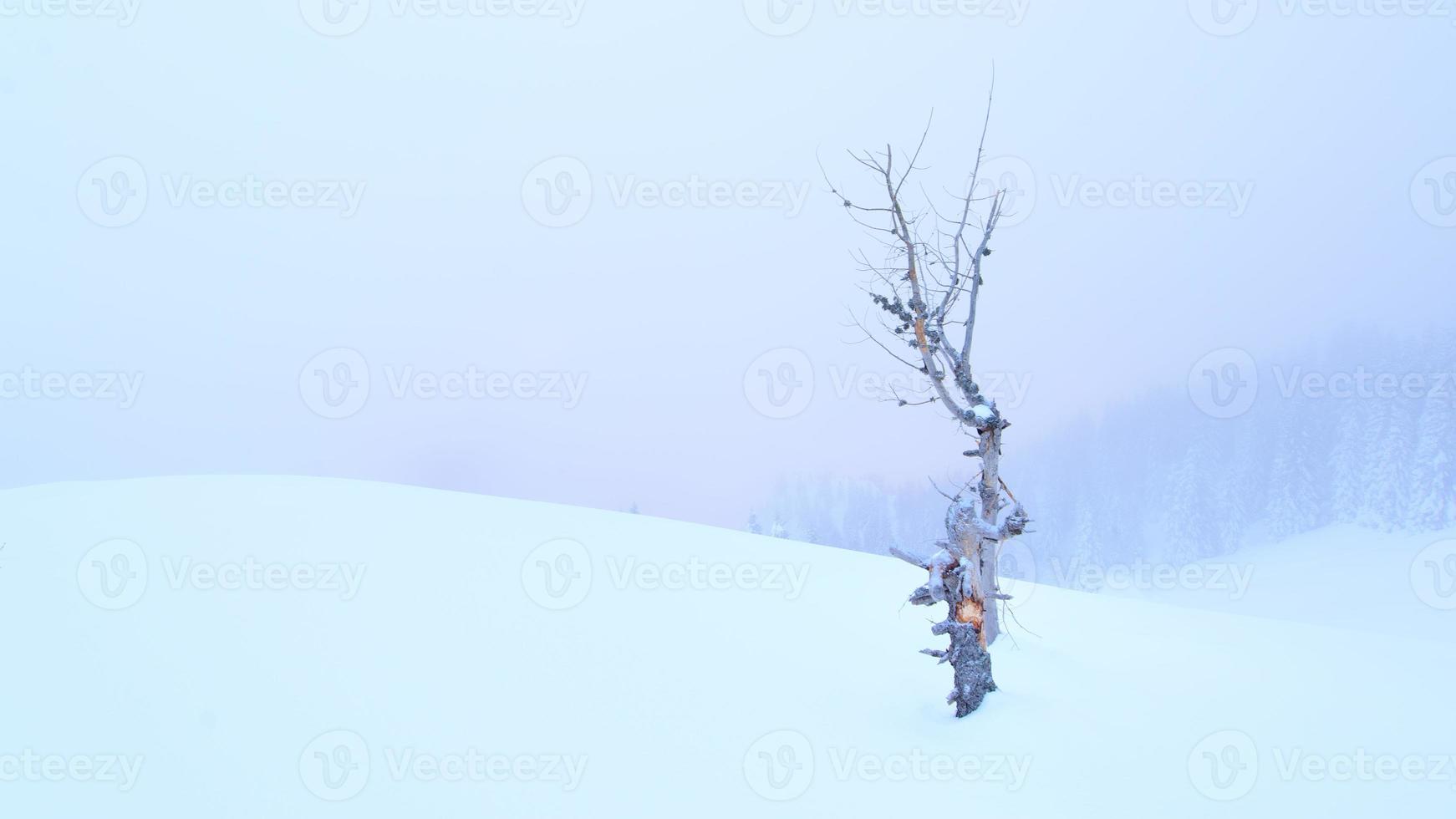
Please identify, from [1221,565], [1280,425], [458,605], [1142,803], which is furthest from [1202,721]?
Answer: [1280,425]

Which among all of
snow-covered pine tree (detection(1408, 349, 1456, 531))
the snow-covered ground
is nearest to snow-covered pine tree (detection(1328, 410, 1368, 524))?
snow-covered pine tree (detection(1408, 349, 1456, 531))

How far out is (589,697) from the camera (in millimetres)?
5574

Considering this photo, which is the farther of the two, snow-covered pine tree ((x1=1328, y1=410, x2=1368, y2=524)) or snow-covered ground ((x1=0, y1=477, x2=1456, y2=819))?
snow-covered pine tree ((x1=1328, y1=410, x2=1368, y2=524))

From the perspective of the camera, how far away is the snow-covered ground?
14.1 feet

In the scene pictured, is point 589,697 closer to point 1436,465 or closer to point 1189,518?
point 1436,465

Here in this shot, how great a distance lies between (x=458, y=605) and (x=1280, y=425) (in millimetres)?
62941

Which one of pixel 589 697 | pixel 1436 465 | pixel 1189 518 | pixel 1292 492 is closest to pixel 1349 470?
pixel 1292 492

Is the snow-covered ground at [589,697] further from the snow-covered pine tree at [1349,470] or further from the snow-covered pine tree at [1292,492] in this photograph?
the snow-covered pine tree at [1292,492]

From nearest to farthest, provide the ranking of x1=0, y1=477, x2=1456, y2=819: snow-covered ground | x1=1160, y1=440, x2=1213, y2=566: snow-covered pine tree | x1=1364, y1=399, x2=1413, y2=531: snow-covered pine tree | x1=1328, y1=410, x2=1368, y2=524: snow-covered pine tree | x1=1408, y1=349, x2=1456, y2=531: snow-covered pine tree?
x1=0, y1=477, x2=1456, y2=819: snow-covered ground
x1=1408, y1=349, x2=1456, y2=531: snow-covered pine tree
x1=1364, y1=399, x2=1413, y2=531: snow-covered pine tree
x1=1328, y1=410, x2=1368, y2=524: snow-covered pine tree
x1=1160, y1=440, x2=1213, y2=566: snow-covered pine tree

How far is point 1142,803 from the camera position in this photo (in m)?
4.21

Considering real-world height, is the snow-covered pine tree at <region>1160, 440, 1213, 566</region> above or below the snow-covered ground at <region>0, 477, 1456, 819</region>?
below

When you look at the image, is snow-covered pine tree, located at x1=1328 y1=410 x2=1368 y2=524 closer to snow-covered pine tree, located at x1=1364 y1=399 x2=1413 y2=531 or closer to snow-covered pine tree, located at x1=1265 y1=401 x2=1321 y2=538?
snow-covered pine tree, located at x1=1364 y1=399 x2=1413 y2=531

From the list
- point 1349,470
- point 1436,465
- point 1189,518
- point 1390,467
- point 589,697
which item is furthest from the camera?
point 1189,518

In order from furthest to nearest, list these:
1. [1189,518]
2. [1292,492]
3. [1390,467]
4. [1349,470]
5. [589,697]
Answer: [1189,518]
[1292,492]
[1349,470]
[1390,467]
[589,697]
